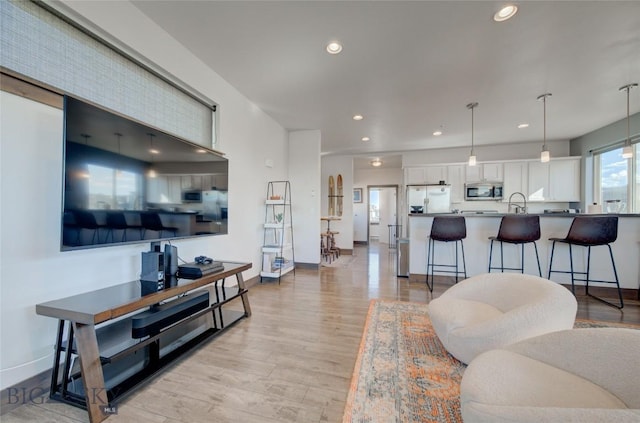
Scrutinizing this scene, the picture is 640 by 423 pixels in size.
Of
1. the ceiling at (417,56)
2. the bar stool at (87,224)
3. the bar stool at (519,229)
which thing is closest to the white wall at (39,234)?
the bar stool at (87,224)

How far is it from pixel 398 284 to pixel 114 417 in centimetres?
343

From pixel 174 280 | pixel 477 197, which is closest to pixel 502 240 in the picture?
pixel 477 197

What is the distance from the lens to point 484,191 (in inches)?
237

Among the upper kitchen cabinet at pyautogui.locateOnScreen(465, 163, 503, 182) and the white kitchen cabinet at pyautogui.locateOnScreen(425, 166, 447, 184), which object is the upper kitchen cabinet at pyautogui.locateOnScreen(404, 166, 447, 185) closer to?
the white kitchen cabinet at pyautogui.locateOnScreen(425, 166, 447, 184)

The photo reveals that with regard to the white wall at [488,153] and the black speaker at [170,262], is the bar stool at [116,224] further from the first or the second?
the white wall at [488,153]

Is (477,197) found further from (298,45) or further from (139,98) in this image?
(139,98)

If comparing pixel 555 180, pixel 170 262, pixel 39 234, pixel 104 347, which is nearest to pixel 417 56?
pixel 170 262

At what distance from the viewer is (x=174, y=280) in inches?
80.2

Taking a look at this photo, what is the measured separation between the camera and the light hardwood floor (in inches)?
56.0

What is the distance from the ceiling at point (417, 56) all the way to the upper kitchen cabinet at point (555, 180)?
4.24 ft

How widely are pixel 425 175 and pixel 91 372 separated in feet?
21.8

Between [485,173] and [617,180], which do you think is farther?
[485,173]

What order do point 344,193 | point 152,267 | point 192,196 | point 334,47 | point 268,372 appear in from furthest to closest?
point 344,193
point 334,47
point 192,196
point 152,267
point 268,372

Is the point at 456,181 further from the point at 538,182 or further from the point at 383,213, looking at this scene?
the point at 383,213
